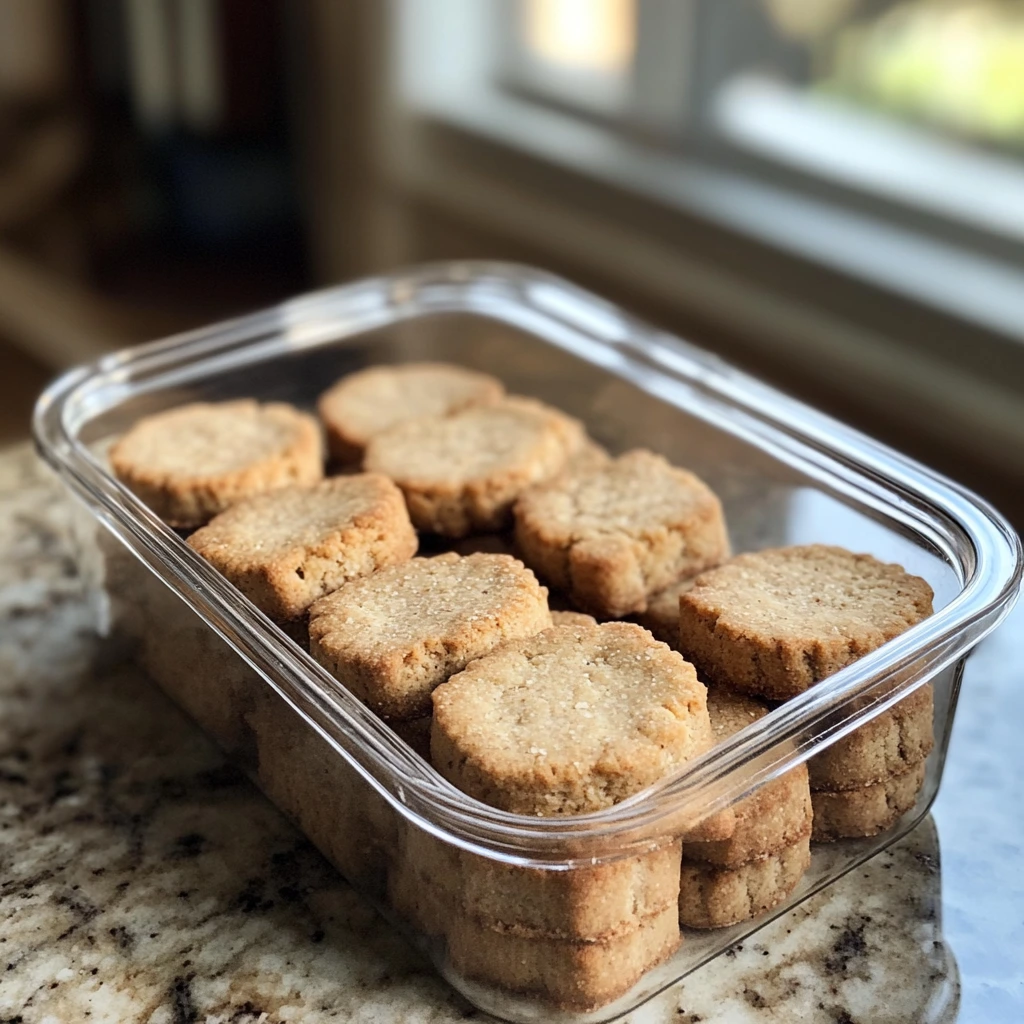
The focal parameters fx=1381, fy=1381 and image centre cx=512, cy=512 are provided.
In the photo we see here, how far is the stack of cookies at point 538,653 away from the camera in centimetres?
72

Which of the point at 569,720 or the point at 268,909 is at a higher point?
the point at 569,720

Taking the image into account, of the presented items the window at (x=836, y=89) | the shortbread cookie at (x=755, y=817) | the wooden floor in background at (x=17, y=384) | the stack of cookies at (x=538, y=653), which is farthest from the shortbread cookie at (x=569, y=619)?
the wooden floor in background at (x=17, y=384)

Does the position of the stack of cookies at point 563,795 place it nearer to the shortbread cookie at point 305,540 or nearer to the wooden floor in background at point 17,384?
the shortbread cookie at point 305,540

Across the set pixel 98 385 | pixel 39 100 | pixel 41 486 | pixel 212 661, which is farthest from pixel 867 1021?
pixel 39 100

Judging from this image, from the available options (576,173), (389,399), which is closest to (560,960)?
(389,399)

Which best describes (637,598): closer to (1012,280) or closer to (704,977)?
(704,977)

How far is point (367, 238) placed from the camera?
260cm

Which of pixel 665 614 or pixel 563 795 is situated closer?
pixel 563 795

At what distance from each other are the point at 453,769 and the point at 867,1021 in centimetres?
27

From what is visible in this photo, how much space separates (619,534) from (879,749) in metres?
0.23

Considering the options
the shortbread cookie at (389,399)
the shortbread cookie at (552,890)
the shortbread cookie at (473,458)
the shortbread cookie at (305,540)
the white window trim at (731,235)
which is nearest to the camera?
the shortbread cookie at (552,890)

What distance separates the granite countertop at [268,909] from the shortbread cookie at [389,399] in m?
0.26

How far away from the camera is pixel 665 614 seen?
914mm

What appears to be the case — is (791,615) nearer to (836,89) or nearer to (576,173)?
(836,89)
